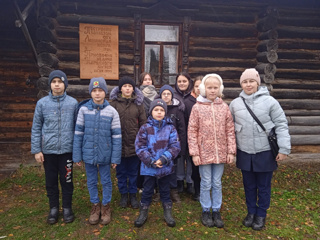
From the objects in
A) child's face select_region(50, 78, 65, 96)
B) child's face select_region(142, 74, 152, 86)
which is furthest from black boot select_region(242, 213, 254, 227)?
child's face select_region(50, 78, 65, 96)

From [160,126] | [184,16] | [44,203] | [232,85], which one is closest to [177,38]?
[184,16]

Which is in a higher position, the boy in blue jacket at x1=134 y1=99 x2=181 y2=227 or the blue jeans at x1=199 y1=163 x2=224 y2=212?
the boy in blue jacket at x1=134 y1=99 x2=181 y2=227

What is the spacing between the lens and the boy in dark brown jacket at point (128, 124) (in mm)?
3625

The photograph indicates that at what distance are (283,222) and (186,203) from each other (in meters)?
1.44

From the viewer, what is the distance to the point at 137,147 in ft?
10.5

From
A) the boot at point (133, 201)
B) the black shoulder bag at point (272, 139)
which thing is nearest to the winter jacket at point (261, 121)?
the black shoulder bag at point (272, 139)

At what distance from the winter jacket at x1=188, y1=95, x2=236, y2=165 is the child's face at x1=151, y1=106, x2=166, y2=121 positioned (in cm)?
40

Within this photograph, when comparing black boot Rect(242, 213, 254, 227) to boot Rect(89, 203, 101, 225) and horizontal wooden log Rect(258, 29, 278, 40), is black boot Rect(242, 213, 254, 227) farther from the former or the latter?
horizontal wooden log Rect(258, 29, 278, 40)

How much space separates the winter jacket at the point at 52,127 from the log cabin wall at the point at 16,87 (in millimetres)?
4559

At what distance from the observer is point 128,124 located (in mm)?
3633

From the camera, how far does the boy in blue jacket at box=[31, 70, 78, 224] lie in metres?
3.19

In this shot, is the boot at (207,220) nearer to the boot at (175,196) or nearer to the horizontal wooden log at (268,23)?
the boot at (175,196)

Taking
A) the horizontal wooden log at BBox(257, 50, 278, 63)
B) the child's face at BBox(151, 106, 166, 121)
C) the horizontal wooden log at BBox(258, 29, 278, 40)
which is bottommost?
the child's face at BBox(151, 106, 166, 121)

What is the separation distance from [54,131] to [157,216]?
1866mm
